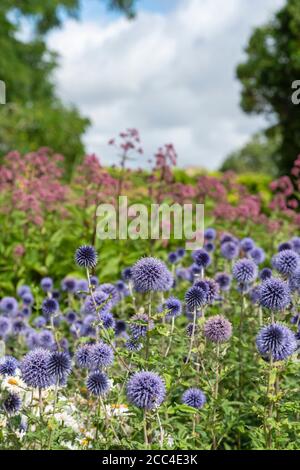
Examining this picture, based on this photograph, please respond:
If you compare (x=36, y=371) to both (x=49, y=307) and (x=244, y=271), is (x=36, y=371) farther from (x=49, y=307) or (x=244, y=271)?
(x=244, y=271)

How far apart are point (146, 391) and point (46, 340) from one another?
6.27ft

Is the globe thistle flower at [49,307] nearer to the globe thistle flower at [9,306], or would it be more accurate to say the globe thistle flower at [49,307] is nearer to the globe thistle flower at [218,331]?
the globe thistle flower at [9,306]

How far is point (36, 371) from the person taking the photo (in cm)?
324

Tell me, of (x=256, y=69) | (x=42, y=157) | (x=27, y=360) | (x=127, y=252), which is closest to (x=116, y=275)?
(x=127, y=252)

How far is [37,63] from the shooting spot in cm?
2728

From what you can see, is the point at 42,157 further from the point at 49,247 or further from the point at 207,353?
the point at 207,353

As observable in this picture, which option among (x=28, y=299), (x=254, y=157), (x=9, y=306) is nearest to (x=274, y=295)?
(x=9, y=306)

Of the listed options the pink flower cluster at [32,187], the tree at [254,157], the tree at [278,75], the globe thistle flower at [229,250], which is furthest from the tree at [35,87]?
the tree at [254,157]

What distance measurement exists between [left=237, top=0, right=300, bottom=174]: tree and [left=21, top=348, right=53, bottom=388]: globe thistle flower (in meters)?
23.1

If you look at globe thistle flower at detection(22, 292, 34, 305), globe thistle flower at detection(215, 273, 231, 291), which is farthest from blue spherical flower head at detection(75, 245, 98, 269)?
globe thistle flower at detection(22, 292, 34, 305)

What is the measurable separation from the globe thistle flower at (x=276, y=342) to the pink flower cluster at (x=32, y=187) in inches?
150

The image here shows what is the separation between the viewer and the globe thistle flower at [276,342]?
3.18 metres

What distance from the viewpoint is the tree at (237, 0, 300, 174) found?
2634 centimetres

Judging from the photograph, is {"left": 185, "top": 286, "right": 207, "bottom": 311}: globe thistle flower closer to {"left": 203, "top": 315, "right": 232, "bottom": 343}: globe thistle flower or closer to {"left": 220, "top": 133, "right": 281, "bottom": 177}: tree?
{"left": 203, "top": 315, "right": 232, "bottom": 343}: globe thistle flower
